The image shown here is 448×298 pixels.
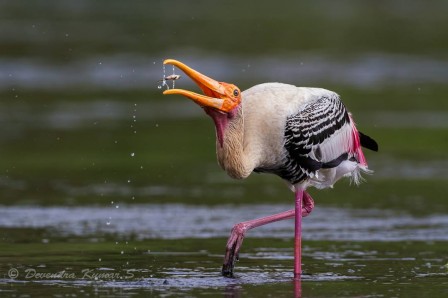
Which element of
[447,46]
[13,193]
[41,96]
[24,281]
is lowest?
[24,281]

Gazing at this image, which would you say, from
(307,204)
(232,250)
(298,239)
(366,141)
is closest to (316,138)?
(298,239)

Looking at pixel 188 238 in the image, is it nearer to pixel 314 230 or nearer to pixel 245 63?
pixel 314 230

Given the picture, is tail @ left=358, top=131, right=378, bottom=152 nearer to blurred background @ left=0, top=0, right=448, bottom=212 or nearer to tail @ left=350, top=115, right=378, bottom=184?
tail @ left=350, top=115, right=378, bottom=184

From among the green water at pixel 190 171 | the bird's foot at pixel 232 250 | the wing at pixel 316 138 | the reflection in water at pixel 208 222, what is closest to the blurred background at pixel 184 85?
the green water at pixel 190 171

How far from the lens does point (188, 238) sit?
14.9 metres

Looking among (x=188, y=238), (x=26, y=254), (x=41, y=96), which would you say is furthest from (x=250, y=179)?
(x=41, y=96)

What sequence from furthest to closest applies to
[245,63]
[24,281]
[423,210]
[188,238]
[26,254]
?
[245,63], [423,210], [188,238], [26,254], [24,281]

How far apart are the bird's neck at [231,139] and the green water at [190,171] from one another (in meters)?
1.00

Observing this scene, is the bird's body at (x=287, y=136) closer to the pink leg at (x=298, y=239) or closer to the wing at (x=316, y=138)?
the wing at (x=316, y=138)

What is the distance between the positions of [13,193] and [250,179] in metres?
3.39

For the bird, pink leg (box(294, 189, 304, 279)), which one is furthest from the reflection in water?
pink leg (box(294, 189, 304, 279))

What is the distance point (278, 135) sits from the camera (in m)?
12.5

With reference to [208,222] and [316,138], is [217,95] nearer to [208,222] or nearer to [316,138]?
[316,138]

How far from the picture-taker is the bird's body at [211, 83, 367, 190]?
12211 millimetres
